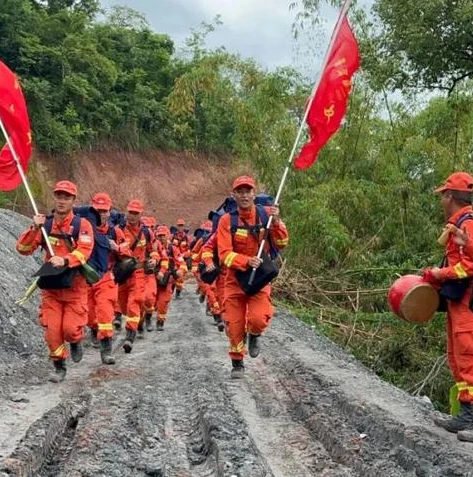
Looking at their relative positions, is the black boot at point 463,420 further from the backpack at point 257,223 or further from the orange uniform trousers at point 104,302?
the orange uniform trousers at point 104,302

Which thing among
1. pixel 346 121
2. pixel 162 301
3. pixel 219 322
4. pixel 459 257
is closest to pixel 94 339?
pixel 162 301

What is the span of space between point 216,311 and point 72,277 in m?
7.36

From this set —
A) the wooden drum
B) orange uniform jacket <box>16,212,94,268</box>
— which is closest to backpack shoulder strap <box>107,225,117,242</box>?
orange uniform jacket <box>16,212,94,268</box>

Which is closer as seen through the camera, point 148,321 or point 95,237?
point 95,237

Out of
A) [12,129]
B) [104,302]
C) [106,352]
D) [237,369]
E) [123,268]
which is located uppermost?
[12,129]

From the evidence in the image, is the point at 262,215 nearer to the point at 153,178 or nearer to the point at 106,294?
the point at 106,294

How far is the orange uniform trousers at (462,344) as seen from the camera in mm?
6121

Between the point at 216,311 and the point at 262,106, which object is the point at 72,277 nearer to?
the point at 216,311

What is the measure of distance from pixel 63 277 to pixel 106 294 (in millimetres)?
1747

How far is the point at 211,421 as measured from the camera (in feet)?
20.4

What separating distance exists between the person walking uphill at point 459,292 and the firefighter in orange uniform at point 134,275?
19.6 ft

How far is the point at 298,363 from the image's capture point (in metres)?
9.85

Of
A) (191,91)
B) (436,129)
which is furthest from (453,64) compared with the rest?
(191,91)

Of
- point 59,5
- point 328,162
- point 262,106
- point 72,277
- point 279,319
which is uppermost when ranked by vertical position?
point 59,5
